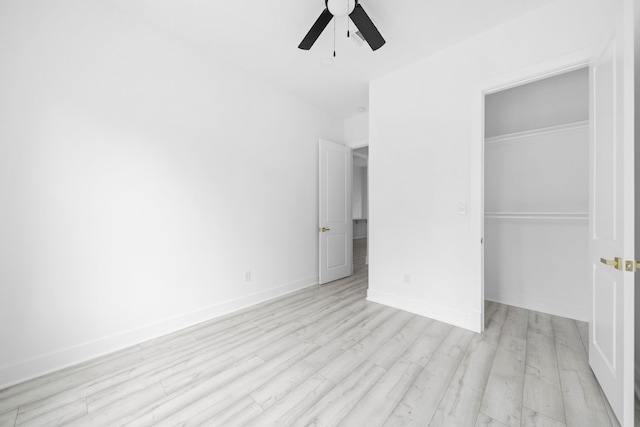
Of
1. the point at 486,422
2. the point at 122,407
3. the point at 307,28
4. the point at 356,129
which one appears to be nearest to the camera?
the point at 486,422

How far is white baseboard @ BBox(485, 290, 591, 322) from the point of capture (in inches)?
103

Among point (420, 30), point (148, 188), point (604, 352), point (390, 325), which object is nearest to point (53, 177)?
point (148, 188)

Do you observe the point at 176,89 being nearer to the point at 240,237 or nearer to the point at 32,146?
the point at 32,146

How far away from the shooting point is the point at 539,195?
2.89 metres

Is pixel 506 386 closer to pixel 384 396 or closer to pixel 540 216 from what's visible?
pixel 384 396

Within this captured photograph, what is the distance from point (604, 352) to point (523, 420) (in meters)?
0.69

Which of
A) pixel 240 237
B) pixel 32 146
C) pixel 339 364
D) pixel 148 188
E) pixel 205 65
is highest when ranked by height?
pixel 205 65

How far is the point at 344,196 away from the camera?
4.32m

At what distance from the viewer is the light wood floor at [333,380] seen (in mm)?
1437

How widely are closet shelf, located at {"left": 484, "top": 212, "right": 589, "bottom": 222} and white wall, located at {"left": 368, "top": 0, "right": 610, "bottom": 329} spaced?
2.99ft

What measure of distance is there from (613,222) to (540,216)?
5.46 ft

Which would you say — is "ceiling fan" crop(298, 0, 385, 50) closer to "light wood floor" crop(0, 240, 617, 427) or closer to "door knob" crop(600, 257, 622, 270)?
"door knob" crop(600, 257, 622, 270)

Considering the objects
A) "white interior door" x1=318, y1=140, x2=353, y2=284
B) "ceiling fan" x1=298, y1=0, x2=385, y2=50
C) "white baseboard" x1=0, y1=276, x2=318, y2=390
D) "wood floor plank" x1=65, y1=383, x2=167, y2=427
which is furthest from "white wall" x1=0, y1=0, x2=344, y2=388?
"ceiling fan" x1=298, y1=0, x2=385, y2=50

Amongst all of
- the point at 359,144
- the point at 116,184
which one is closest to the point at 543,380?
the point at 116,184
